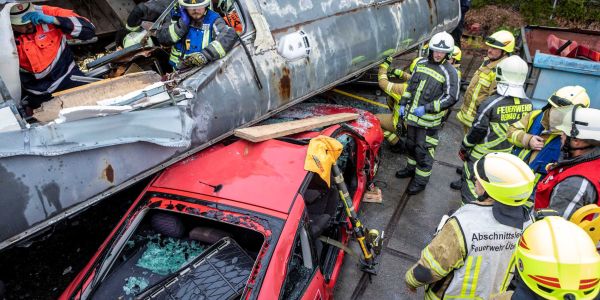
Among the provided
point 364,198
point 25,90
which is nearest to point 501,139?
point 364,198

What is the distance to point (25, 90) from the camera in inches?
142

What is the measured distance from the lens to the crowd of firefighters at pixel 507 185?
5.65ft

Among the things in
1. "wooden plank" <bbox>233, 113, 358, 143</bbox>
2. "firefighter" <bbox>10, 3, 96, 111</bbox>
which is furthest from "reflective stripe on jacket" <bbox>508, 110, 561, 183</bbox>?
"firefighter" <bbox>10, 3, 96, 111</bbox>

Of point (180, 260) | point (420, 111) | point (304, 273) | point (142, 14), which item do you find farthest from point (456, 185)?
point (142, 14)

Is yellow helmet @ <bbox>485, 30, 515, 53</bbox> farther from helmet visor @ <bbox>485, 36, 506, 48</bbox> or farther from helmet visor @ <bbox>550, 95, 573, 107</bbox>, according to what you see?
helmet visor @ <bbox>550, 95, 573, 107</bbox>

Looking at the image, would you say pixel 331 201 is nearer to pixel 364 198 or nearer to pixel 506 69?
pixel 364 198

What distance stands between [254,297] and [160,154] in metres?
1.40

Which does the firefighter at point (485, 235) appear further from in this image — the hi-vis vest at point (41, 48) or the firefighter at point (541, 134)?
the hi-vis vest at point (41, 48)

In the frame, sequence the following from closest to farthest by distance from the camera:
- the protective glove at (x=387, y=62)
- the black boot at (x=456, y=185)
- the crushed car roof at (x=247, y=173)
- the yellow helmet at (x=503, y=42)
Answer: the crushed car roof at (x=247, y=173), the yellow helmet at (x=503, y=42), the black boot at (x=456, y=185), the protective glove at (x=387, y=62)

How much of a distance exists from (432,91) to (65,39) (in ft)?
11.9

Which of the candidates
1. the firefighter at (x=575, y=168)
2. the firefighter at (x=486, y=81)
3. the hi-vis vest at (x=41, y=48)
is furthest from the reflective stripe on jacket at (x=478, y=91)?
the hi-vis vest at (x=41, y=48)

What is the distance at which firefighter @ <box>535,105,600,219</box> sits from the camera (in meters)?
2.48

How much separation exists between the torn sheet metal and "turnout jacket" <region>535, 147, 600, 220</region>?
A: 8.47ft

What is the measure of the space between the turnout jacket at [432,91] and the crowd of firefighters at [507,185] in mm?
10
